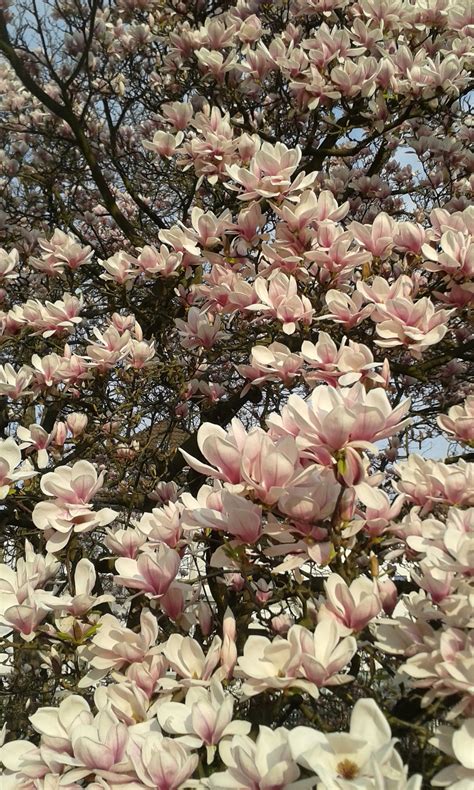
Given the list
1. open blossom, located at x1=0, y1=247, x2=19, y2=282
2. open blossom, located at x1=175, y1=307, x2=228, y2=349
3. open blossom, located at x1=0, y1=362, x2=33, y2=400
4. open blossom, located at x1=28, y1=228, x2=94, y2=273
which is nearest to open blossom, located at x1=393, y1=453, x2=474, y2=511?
open blossom, located at x1=175, y1=307, x2=228, y2=349

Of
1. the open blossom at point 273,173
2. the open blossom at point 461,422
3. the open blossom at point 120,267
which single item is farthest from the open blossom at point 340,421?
the open blossom at point 120,267

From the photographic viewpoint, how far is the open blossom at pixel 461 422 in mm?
1891

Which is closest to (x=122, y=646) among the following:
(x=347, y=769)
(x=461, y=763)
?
(x=347, y=769)

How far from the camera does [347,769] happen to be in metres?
1.01

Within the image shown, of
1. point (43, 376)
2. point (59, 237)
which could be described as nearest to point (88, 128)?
point (59, 237)

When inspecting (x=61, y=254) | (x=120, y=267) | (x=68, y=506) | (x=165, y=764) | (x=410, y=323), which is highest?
(x=61, y=254)

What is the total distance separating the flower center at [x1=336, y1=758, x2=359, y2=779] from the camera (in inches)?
39.5

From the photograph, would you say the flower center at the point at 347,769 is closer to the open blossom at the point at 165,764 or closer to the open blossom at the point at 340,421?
the open blossom at the point at 165,764

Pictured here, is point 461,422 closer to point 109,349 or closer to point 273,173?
point 273,173

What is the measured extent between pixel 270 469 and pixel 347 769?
0.48 meters

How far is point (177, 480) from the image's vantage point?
4102 millimetres

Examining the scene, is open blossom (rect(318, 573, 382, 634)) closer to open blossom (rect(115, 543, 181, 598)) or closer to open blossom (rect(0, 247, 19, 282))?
open blossom (rect(115, 543, 181, 598))

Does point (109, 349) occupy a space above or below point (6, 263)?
below

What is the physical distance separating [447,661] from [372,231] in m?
1.50
